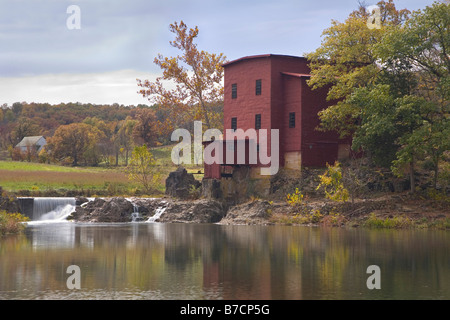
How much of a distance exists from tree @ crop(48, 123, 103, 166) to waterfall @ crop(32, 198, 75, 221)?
40.9m

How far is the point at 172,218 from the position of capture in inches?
1731

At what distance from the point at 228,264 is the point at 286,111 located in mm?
27568

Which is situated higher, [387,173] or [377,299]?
[387,173]

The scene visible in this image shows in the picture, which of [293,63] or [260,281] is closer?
[260,281]

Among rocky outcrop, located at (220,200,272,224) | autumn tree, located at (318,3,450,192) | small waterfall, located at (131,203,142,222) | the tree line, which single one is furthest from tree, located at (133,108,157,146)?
autumn tree, located at (318,3,450,192)

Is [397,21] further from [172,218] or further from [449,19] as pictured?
[172,218]

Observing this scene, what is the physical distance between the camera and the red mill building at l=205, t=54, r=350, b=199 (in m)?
45.6

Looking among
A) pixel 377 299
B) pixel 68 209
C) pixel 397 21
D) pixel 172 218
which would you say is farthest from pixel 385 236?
pixel 397 21

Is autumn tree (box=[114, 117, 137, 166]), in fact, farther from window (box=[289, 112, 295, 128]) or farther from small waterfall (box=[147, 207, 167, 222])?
window (box=[289, 112, 295, 128])

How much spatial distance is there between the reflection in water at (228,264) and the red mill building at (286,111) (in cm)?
1420

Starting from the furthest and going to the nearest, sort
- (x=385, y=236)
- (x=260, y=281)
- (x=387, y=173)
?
(x=387, y=173) < (x=385, y=236) < (x=260, y=281)

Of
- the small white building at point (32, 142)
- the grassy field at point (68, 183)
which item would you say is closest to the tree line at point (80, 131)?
the small white building at point (32, 142)

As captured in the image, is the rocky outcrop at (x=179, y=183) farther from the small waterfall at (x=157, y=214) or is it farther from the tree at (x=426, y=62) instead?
the tree at (x=426, y=62)

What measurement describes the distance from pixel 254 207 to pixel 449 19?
58.3ft
